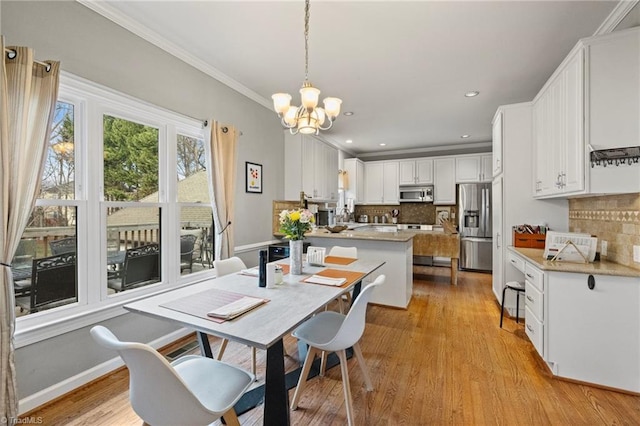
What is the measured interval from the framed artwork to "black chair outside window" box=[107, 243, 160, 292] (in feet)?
4.35

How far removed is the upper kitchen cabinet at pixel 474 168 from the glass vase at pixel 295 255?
206 inches

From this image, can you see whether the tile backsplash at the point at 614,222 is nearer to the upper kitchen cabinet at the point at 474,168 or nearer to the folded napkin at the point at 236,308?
the folded napkin at the point at 236,308

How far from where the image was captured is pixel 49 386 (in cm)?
187

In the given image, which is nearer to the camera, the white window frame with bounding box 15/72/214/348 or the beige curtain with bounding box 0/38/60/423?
the beige curtain with bounding box 0/38/60/423

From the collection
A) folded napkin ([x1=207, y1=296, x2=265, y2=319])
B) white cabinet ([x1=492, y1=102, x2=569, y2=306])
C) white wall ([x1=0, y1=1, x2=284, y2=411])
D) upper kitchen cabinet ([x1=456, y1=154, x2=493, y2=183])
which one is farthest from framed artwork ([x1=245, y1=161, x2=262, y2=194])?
upper kitchen cabinet ([x1=456, y1=154, x2=493, y2=183])

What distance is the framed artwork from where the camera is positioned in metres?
3.60

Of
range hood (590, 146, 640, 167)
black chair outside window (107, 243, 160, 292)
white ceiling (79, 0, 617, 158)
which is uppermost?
white ceiling (79, 0, 617, 158)

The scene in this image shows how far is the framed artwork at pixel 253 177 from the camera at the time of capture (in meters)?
3.60

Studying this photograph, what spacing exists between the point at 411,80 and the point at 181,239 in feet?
10.1

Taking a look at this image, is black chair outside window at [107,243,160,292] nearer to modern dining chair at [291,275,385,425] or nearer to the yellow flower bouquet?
the yellow flower bouquet

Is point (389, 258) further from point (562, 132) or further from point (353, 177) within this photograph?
point (353, 177)

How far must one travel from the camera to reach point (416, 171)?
6605mm

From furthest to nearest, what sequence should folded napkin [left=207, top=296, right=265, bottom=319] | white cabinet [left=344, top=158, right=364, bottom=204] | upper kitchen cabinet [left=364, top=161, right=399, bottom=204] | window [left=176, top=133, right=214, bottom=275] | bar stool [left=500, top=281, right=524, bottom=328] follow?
upper kitchen cabinet [left=364, top=161, right=399, bottom=204], white cabinet [left=344, top=158, right=364, bottom=204], bar stool [left=500, top=281, right=524, bottom=328], window [left=176, top=133, right=214, bottom=275], folded napkin [left=207, top=296, right=265, bottom=319]

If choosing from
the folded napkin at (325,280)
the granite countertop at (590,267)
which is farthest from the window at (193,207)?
the granite countertop at (590,267)
